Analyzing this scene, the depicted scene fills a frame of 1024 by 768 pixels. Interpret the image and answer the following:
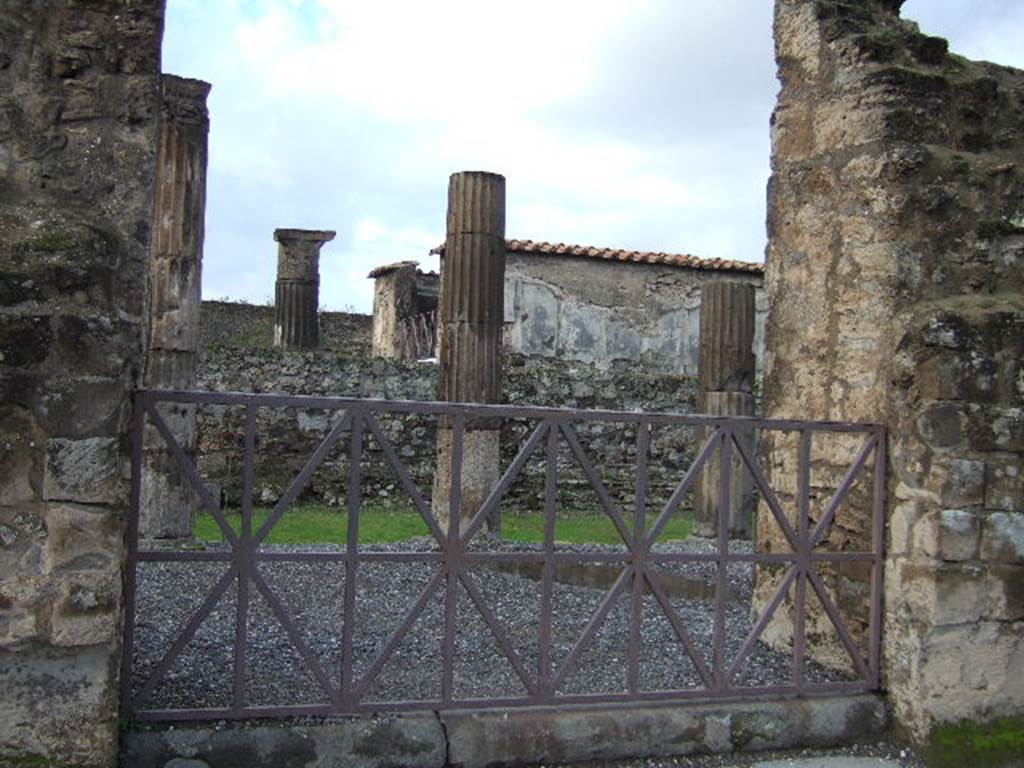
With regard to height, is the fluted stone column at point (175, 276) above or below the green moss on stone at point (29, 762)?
above

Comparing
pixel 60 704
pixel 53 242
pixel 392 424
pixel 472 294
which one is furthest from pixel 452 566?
pixel 392 424

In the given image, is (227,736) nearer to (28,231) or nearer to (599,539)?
(28,231)

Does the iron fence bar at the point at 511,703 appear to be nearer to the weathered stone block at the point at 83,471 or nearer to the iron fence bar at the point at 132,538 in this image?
the iron fence bar at the point at 132,538

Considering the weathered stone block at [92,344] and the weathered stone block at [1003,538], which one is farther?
the weathered stone block at [1003,538]

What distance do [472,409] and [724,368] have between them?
9418 millimetres

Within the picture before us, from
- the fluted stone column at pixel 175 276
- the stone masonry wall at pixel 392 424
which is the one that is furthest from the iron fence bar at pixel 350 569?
the stone masonry wall at pixel 392 424

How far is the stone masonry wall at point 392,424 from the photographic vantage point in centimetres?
1435

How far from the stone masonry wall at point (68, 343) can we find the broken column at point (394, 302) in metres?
20.0

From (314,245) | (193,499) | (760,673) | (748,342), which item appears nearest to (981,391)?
(760,673)

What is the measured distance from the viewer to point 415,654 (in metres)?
5.52

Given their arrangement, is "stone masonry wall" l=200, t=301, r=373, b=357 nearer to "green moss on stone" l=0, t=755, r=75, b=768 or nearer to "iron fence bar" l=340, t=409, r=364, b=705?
"iron fence bar" l=340, t=409, r=364, b=705

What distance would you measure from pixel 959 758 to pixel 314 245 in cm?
1557

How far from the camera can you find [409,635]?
5941mm

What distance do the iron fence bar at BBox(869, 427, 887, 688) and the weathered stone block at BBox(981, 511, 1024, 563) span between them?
16.2 inches
